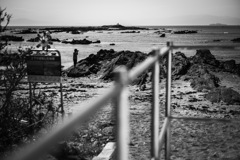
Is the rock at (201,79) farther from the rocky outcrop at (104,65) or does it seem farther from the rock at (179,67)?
the rocky outcrop at (104,65)

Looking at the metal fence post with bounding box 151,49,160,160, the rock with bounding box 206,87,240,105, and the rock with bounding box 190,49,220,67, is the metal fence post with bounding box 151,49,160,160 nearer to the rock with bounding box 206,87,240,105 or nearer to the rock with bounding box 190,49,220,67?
the rock with bounding box 206,87,240,105

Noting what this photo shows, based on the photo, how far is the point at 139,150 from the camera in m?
4.63

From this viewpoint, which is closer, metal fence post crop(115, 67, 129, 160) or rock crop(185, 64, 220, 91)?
metal fence post crop(115, 67, 129, 160)

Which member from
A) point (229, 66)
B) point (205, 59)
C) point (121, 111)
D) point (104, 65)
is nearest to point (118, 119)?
point (121, 111)

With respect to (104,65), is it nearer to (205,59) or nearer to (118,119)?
(205,59)

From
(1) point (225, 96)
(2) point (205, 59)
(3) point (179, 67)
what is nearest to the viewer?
(1) point (225, 96)

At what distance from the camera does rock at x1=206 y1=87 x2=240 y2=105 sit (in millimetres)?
7688

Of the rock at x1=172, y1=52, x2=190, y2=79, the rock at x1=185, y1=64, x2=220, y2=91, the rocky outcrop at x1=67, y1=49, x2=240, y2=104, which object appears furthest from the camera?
the rock at x1=172, y1=52, x2=190, y2=79

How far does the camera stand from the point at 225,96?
26.2ft

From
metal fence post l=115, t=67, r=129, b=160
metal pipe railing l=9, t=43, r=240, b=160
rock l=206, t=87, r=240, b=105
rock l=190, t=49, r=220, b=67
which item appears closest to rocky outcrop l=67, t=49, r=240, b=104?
rock l=190, t=49, r=220, b=67

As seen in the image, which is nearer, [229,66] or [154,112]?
[154,112]

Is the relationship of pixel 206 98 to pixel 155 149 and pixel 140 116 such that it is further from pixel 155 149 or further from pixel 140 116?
pixel 155 149

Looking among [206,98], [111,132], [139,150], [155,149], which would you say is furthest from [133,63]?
[155,149]

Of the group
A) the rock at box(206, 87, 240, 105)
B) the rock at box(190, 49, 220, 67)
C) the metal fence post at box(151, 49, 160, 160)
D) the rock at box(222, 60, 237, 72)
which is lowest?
the rock at box(206, 87, 240, 105)
